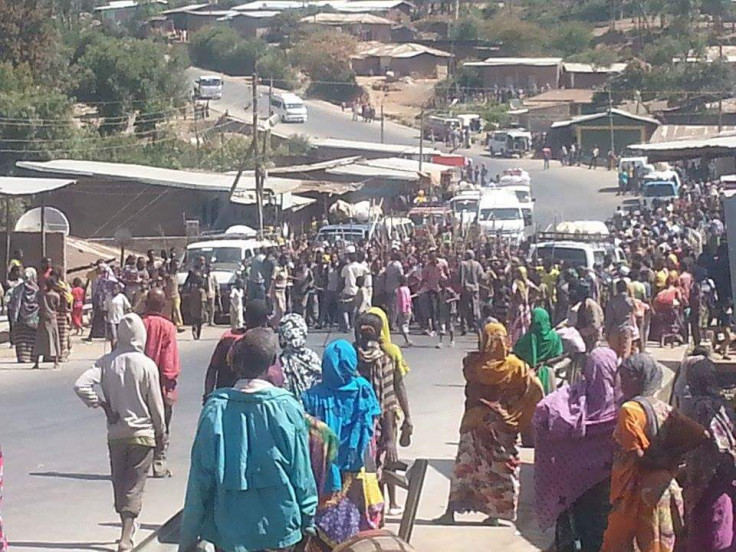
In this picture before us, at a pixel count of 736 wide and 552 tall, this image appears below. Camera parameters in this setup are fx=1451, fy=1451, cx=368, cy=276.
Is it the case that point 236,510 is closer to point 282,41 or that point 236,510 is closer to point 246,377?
point 246,377

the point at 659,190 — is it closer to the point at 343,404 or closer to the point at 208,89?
the point at 208,89

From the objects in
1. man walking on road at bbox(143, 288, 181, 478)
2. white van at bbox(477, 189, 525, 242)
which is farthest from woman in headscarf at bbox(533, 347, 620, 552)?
white van at bbox(477, 189, 525, 242)

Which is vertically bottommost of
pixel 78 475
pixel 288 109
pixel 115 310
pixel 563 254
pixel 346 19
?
pixel 288 109

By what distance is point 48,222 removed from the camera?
28.7 m

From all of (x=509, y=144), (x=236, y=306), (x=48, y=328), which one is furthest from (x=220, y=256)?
(x=509, y=144)

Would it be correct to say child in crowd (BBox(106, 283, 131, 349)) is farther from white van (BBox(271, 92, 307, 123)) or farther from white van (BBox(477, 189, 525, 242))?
white van (BBox(271, 92, 307, 123))

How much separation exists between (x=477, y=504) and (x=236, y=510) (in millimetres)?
3615

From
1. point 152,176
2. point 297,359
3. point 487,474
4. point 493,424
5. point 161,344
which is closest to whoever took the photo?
point 297,359

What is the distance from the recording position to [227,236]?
32531 mm

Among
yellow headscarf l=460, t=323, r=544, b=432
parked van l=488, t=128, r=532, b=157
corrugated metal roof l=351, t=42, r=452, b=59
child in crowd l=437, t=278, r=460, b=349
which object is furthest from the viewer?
corrugated metal roof l=351, t=42, r=452, b=59

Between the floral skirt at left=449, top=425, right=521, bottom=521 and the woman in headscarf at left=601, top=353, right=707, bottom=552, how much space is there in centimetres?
231

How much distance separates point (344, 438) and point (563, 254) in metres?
19.3

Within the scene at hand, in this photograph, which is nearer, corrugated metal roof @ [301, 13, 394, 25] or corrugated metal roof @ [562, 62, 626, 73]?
corrugated metal roof @ [562, 62, 626, 73]

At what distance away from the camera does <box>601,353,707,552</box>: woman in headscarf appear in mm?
6246
